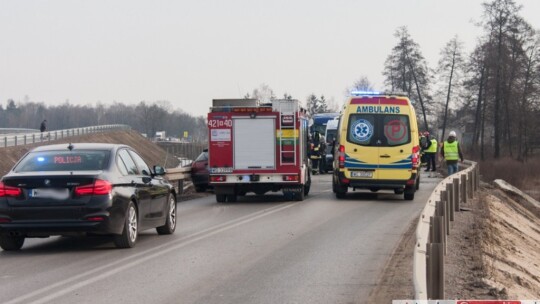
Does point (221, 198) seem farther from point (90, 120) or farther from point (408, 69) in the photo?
point (90, 120)

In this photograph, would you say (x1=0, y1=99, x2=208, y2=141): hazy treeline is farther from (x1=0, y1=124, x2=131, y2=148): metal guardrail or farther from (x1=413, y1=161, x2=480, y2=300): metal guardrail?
(x1=413, y1=161, x2=480, y2=300): metal guardrail

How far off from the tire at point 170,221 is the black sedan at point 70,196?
4.83 feet

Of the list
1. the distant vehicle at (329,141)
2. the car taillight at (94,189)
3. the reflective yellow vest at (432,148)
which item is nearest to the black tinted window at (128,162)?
the car taillight at (94,189)

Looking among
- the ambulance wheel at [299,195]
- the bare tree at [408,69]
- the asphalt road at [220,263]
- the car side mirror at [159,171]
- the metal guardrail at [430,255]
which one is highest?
the bare tree at [408,69]

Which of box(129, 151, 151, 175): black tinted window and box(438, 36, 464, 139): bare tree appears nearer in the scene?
box(129, 151, 151, 175): black tinted window

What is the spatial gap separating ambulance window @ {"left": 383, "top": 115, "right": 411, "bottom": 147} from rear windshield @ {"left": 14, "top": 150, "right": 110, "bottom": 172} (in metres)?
10.9

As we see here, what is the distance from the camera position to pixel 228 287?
8.79 meters

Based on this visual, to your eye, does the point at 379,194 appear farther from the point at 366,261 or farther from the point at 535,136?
the point at 535,136

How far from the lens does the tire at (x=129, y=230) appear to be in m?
11.7

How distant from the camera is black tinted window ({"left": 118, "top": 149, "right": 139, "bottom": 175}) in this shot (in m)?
12.4

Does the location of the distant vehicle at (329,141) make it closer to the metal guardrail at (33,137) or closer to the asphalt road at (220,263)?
the asphalt road at (220,263)

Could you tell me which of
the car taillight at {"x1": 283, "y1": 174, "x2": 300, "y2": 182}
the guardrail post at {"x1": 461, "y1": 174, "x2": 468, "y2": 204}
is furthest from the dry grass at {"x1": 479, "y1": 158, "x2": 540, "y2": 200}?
the car taillight at {"x1": 283, "y1": 174, "x2": 300, "y2": 182}

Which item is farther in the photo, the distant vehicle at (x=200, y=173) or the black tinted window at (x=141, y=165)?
the distant vehicle at (x=200, y=173)

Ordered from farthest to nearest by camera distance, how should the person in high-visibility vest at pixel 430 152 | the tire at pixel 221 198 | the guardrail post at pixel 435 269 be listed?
the person in high-visibility vest at pixel 430 152 < the tire at pixel 221 198 < the guardrail post at pixel 435 269
